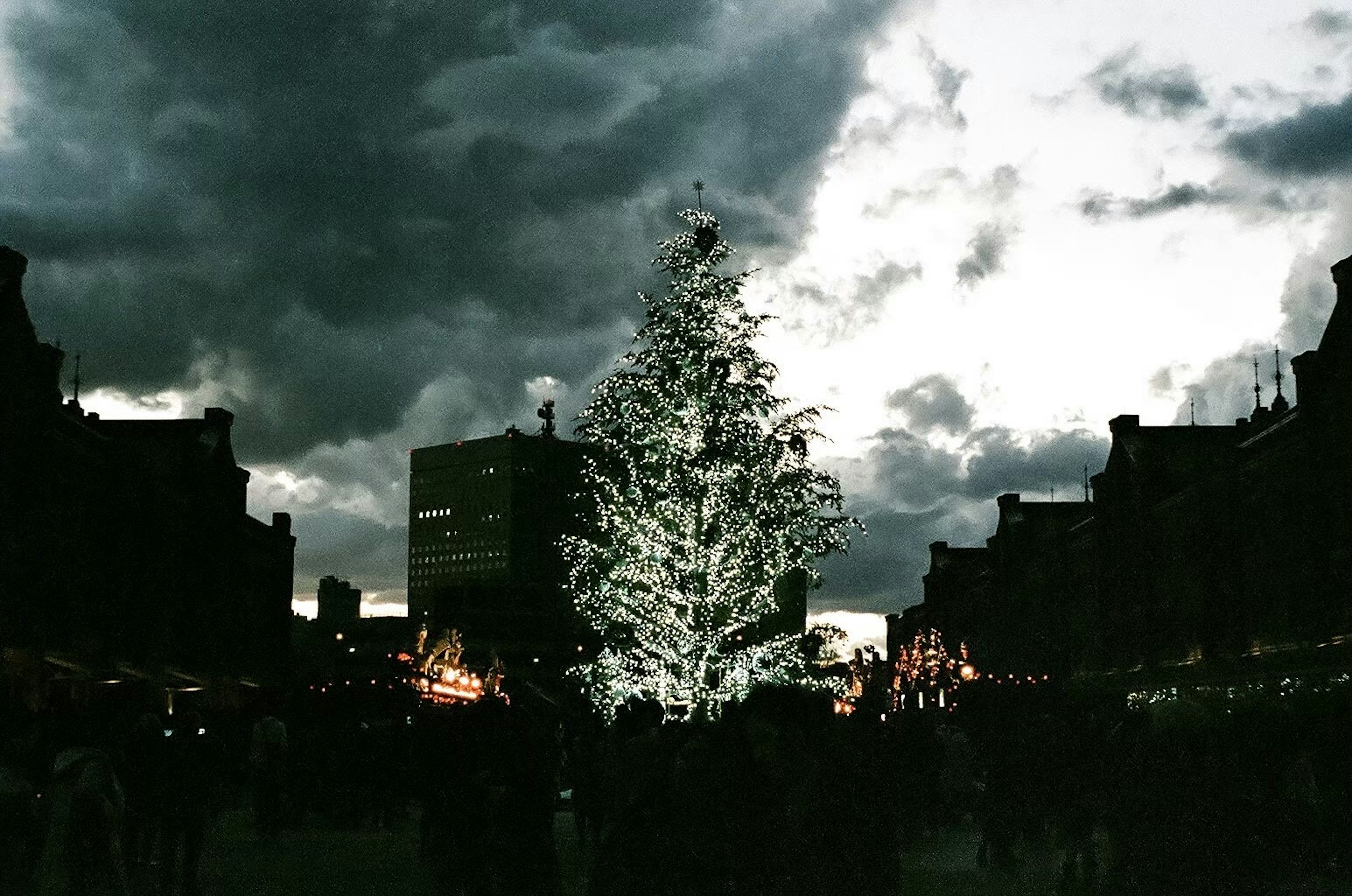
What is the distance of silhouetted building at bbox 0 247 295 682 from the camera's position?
34.2 metres

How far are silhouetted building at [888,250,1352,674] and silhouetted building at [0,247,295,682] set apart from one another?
882 inches

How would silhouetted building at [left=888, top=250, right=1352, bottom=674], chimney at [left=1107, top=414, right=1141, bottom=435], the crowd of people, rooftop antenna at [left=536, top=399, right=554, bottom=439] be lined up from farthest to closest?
rooftop antenna at [left=536, top=399, right=554, bottom=439] < chimney at [left=1107, top=414, right=1141, bottom=435] < silhouetted building at [left=888, top=250, right=1352, bottom=674] < the crowd of people

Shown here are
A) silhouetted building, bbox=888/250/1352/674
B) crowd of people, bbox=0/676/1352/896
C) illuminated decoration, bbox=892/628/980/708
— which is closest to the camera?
crowd of people, bbox=0/676/1352/896

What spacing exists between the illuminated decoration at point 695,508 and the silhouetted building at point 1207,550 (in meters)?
7.05

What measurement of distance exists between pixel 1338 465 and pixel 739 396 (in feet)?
44.0

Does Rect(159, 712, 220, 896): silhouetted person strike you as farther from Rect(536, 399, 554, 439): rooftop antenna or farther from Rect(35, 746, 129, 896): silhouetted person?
Rect(536, 399, 554, 439): rooftop antenna

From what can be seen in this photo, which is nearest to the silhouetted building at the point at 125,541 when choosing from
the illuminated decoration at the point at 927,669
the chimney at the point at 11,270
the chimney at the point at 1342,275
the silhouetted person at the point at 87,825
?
the chimney at the point at 11,270

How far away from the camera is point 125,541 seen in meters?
44.4

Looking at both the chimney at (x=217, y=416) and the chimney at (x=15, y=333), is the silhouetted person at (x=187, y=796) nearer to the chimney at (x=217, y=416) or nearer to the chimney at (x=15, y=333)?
the chimney at (x=15, y=333)

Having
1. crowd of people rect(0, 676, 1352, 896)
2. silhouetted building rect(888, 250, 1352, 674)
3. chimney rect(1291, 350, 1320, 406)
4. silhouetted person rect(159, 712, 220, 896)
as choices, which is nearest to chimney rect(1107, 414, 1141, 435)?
silhouetted building rect(888, 250, 1352, 674)

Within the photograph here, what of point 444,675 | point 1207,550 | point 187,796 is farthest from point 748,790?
point 1207,550

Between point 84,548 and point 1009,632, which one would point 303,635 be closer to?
point 1009,632

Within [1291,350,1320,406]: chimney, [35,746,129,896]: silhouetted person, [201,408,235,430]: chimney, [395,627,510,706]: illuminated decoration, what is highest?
[201,408,235,430]: chimney

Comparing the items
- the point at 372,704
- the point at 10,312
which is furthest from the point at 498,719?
the point at 10,312
